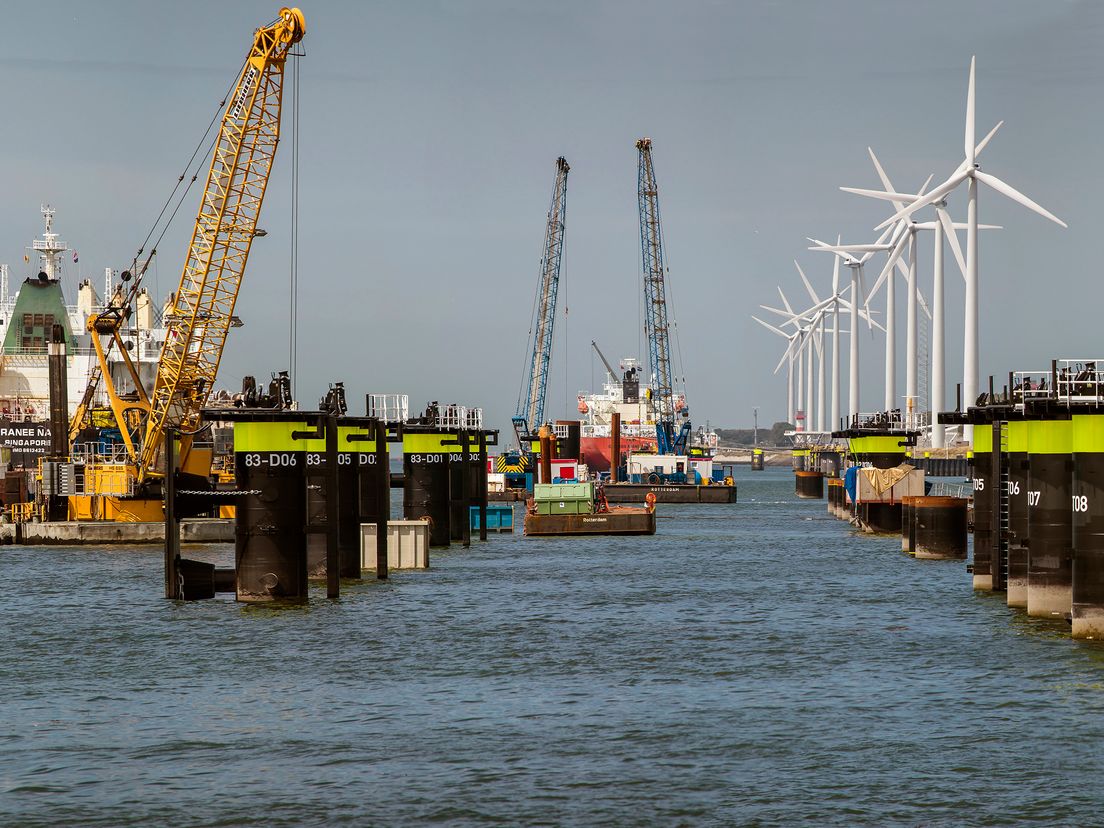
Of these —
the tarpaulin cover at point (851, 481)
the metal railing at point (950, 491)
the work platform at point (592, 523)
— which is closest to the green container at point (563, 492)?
the work platform at point (592, 523)

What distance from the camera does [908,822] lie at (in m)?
22.8

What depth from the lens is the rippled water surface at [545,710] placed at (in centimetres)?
2403

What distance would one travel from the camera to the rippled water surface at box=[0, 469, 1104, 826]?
78.8 ft

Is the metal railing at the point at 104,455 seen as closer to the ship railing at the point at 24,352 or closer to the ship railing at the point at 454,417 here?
the ship railing at the point at 454,417

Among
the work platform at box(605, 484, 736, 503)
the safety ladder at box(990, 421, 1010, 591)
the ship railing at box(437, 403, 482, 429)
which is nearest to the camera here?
the safety ladder at box(990, 421, 1010, 591)

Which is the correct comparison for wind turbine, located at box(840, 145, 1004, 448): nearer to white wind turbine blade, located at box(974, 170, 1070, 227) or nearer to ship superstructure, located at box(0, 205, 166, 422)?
white wind turbine blade, located at box(974, 170, 1070, 227)

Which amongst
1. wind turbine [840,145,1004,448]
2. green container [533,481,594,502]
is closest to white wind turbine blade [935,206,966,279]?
wind turbine [840,145,1004,448]

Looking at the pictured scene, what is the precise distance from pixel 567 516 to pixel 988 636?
2062 inches

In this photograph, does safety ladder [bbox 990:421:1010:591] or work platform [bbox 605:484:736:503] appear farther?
work platform [bbox 605:484:736:503]

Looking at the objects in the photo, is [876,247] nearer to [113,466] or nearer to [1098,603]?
[113,466]

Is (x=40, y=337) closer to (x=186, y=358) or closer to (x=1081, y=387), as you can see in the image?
(x=186, y=358)

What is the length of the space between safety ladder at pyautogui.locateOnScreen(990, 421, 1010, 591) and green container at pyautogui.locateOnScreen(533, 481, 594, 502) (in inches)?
1685

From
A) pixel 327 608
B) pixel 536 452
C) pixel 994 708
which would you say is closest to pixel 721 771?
pixel 994 708

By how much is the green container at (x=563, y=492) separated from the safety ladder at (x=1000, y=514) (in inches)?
1685
